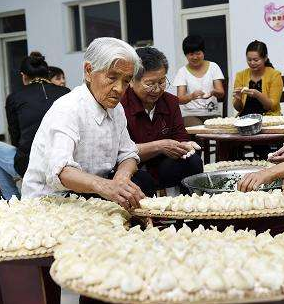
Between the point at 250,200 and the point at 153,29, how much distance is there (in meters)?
6.00

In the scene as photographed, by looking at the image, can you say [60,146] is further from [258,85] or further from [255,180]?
[258,85]

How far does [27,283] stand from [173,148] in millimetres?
1464

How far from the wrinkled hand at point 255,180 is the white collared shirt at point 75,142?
0.63 m

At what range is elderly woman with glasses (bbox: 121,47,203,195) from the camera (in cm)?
296

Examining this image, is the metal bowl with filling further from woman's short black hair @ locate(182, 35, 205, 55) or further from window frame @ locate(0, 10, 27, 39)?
window frame @ locate(0, 10, 27, 39)

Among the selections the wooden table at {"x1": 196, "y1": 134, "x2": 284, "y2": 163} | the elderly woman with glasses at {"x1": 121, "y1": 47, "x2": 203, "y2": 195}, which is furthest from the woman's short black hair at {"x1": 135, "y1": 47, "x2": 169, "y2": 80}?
the wooden table at {"x1": 196, "y1": 134, "x2": 284, "y2": 163}

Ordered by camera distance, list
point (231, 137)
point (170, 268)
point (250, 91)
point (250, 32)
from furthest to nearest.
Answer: point (250, 32) → point (250, 91) → point (231, 137) → point (170, 268)

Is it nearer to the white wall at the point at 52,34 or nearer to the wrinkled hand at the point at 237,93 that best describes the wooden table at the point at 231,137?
the wrinkled hand at the point at 237,93

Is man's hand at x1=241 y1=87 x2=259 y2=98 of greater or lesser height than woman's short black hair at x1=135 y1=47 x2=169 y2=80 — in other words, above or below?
below

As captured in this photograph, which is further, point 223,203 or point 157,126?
point 157,126

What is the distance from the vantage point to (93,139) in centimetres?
228

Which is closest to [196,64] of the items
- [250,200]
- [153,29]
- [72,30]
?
[153,29]

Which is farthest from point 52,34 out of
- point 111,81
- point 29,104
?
point 111,81

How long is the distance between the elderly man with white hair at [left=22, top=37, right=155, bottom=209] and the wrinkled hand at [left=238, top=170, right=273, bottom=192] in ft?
1.32
